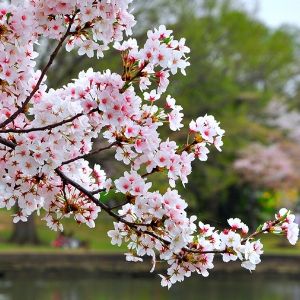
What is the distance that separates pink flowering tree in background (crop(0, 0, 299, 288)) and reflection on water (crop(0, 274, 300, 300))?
32.4ft

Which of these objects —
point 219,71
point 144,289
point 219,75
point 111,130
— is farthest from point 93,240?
point 111,130

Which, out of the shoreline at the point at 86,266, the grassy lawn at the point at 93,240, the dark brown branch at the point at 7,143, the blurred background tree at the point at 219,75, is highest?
the blurred background tree at the point at 219,75

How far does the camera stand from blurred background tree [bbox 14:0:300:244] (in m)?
17.1

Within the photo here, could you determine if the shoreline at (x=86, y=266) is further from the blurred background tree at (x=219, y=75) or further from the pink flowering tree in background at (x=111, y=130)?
the pink flowering tree in background at (x=111, y=130)

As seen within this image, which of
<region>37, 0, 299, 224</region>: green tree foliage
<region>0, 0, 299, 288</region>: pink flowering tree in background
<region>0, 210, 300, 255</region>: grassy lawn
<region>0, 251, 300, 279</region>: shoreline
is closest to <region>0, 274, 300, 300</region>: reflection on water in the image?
<region>0, 251, 300, 279</region>: shoreline

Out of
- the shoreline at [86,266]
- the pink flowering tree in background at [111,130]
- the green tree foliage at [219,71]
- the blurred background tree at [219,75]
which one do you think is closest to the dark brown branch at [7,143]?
the pink flowering tree in background at [111,130]

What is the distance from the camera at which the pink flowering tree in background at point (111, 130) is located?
2.32 m

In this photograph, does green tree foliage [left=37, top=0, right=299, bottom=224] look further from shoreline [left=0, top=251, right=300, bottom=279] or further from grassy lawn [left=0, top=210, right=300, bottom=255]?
shoreline [left=0, top=251, right=300, bottom=279]

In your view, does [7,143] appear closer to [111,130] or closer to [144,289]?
[111,130]

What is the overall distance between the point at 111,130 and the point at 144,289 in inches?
476

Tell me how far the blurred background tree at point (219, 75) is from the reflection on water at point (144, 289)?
2579 mm

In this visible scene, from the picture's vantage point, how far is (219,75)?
19.4 metres

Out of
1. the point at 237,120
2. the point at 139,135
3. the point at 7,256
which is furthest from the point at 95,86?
the point at 237,120

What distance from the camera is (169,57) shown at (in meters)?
2.32
